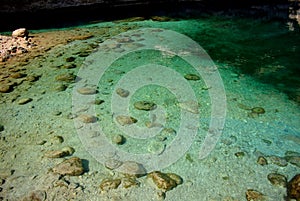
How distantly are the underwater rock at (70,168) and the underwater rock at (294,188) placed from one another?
2.89m

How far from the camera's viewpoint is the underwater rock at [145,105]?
18.2ft

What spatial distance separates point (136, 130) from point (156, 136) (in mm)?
396

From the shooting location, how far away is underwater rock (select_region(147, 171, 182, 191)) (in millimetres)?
3692

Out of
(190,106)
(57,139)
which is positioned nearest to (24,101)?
(57,139)

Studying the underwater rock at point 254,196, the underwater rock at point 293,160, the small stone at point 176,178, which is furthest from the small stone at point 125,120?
the underwater rock at point 293,160

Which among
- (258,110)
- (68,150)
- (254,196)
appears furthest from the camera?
(258,110)

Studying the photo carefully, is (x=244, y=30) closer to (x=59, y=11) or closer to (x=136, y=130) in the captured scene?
(x=136, y=130)

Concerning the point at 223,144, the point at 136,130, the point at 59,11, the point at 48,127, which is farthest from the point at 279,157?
the point at 59,11

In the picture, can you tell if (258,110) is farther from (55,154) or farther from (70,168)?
(55,154)

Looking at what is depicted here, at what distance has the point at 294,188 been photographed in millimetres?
3594

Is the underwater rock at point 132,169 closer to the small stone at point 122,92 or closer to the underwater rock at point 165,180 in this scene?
the underwater rock at point 165,180

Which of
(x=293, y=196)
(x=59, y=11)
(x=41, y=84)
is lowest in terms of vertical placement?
(x=293, y=196)

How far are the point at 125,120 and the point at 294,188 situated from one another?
2.97 m

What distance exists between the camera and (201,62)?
26.3ft
